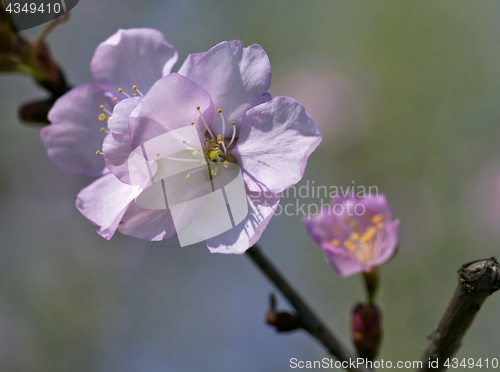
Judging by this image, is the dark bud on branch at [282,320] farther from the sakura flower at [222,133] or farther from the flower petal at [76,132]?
the flower petal at [76,132]

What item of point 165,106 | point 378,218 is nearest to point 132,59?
point 165,106

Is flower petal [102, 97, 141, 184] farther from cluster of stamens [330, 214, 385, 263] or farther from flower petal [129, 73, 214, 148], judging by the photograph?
cluster of stamens [330, 214, 385, 263]

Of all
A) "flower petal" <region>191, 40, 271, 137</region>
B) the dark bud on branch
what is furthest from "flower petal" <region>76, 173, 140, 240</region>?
the dark bud on branch

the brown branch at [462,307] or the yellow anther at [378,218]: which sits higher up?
the brown branch at [462,307]

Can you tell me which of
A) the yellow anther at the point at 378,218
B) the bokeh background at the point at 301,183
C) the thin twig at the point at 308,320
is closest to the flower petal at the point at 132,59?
the thin twig at the point at 308,320

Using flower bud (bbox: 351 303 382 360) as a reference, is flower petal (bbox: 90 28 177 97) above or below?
above

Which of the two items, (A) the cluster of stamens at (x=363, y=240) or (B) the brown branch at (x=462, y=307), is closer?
(B) the brown branch at (x=462, y=307)
